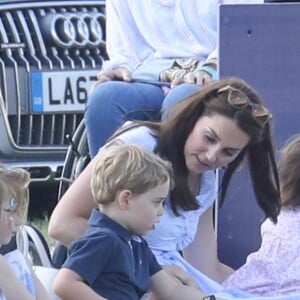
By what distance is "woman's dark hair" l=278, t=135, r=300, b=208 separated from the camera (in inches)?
176

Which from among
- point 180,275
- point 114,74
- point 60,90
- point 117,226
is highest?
point 114,74

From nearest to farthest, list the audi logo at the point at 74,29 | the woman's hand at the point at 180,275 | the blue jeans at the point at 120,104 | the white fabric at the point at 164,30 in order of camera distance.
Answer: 1. the woman's hand at the point at 180,275
2. the blue jeans at the point at 120,104
3. the white fabric at the point at 164,30
4. the audi logo at the point at 74,29

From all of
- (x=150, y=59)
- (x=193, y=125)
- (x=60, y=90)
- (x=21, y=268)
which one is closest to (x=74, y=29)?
(x=60, y=90)

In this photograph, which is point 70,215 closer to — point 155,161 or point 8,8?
point 155,161

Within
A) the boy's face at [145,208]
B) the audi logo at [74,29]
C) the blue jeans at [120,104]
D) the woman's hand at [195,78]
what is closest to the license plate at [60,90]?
the audi logo at [74,29]

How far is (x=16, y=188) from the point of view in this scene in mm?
3674

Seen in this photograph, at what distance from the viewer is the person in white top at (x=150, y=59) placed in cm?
471

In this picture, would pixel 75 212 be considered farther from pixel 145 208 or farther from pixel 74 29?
pixel 74 29

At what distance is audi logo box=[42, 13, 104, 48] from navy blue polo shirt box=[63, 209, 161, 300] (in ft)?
10.9

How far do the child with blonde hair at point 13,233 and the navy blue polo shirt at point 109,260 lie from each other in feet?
0.41

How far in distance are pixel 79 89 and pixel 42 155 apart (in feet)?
1.42

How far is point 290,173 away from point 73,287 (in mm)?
1074

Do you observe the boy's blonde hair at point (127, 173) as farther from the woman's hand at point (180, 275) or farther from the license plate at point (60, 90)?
the license plate at point (60, 90)

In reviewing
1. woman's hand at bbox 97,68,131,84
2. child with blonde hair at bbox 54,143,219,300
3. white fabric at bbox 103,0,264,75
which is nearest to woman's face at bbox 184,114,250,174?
child with blonde hair at bbox 54,143,219,300
